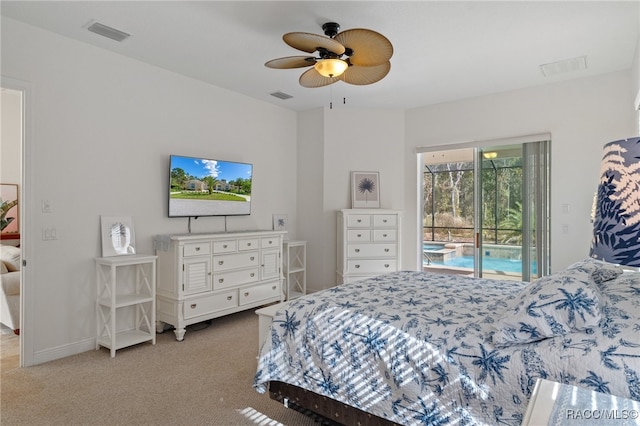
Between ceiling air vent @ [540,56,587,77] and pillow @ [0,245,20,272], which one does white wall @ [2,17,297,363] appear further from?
ceiling air vent @ [540,56,587,77]

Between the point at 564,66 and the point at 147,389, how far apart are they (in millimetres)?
4729

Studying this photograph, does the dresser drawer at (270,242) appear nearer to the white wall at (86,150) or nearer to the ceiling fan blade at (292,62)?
the white wall at (86,150)

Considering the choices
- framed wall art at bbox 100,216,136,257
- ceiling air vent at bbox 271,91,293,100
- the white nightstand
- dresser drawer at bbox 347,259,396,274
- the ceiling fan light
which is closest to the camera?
the white nightstand

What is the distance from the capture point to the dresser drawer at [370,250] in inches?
196

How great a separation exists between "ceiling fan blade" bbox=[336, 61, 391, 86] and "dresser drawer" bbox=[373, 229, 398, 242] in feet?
7.69

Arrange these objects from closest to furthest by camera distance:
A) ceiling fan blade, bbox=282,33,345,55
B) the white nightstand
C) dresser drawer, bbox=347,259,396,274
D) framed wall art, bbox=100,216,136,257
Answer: the white nightstand, ceiling fan blade, bbox=282,33,345,55, framed wall art, bbox=100,216,136,257, dresser drawer, bbox=347,259,396,274

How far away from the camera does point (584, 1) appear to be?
104 inches

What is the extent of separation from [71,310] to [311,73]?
2922 millimetres

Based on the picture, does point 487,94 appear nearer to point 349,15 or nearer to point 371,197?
point 371,197

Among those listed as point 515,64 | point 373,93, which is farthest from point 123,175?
point 515,64

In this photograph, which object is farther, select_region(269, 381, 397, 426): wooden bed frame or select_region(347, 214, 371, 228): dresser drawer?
select_region(347, 214, 371, 228): dresser drawer

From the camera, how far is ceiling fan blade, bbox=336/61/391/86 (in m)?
2.95

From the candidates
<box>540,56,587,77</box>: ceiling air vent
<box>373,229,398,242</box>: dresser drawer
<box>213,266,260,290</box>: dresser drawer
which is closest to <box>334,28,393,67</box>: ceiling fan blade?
<box>540,56,587,77</box>: ceiling air vent

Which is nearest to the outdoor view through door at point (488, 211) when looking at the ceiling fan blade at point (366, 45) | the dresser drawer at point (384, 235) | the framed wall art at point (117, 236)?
the dresser drawer at point (384, 235)
